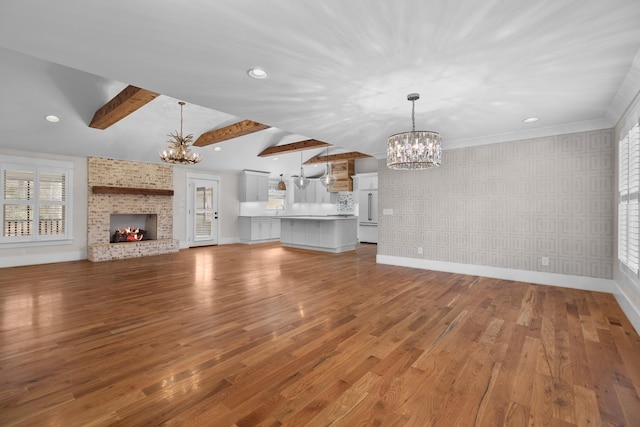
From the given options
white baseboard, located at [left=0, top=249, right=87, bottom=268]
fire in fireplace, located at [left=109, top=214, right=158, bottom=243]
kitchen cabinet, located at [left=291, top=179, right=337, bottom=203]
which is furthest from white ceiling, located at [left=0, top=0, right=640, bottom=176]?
kitchen cabinet, located at [left=291, top=179, right=337, bottom=203]

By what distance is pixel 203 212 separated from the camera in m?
9.05

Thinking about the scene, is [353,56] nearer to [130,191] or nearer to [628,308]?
[628,308]

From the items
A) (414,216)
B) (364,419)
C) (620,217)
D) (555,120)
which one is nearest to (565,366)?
(364,419)

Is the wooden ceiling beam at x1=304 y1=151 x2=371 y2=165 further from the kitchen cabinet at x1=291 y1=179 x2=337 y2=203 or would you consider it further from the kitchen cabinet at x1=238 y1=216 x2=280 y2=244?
the kitchen cabinet at x1=238 y1=216 x2=280 y2=244

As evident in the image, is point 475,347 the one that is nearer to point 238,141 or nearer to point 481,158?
point 481,158

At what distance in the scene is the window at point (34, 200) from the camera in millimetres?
5848

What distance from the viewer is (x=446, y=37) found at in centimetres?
212

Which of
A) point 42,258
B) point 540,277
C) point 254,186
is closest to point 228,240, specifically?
point 254,186

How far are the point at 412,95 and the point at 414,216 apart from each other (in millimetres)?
3106

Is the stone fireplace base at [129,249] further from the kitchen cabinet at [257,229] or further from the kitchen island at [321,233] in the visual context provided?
the kitchen island at [321,233]

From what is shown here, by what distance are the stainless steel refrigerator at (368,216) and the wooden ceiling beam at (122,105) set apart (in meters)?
6.70

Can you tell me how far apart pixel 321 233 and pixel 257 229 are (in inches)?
113

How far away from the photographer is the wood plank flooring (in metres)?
1.64

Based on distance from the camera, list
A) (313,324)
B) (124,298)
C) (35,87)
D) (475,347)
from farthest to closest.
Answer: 1. (35,87)
2. (124,298)
3. (313,324)
4. (475,347)
